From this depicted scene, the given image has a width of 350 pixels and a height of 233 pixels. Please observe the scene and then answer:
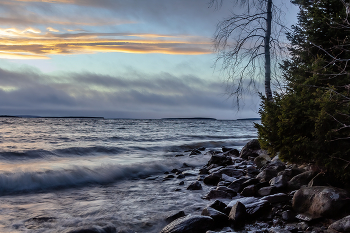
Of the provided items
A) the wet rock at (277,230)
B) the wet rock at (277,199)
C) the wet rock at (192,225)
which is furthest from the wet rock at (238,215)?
the wet rock at (277,199)

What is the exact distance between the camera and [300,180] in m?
5.81

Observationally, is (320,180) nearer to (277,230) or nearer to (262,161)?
(277,230)

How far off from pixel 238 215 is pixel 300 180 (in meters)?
2.26

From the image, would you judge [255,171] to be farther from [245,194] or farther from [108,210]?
[108,210]

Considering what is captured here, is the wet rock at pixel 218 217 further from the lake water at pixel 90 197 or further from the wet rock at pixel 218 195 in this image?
the wet rock at pixel 218 195

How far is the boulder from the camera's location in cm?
418

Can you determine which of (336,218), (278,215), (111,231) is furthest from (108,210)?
(336,218)

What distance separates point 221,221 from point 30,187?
6.84 m

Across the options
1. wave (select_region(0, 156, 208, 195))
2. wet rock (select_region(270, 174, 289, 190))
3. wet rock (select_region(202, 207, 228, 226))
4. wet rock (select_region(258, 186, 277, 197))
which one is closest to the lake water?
wave (select_region(0, 156, 208, 195))

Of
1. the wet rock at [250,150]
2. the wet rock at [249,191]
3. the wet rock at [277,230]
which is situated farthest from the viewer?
the wet rock at [250,150]

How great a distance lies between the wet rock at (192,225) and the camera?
13.6 ft

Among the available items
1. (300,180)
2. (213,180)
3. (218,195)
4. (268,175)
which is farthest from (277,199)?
(213,180)

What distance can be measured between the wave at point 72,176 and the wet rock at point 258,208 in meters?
6.20

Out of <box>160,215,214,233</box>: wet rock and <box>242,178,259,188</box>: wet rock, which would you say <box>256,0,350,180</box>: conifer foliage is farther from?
<box>160,215,214,233</box>: wet rock
